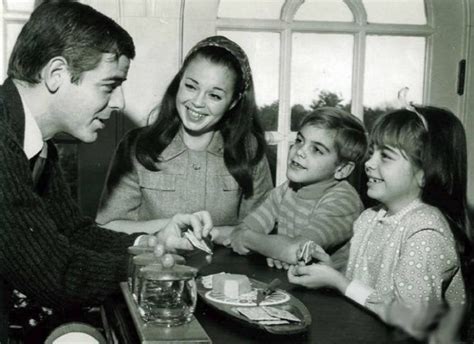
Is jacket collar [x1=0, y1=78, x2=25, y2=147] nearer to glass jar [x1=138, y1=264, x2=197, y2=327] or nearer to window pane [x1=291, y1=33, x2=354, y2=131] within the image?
glass jar [x1=138, y1=264, x2=197, y2=327]

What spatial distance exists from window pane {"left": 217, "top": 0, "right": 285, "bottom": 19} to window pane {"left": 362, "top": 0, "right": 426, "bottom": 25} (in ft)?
0.99

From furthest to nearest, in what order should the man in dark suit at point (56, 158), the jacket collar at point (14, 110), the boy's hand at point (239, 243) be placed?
1. the boy's hand at point (239, 243)
2. the jacket collar at point (14, 110)
3. the man in dark suit at point (56, 158)

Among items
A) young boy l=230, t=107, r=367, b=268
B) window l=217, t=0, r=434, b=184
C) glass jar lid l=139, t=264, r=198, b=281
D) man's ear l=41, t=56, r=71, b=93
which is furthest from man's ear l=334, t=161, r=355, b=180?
glass jar lid l=139, t=264, r=198, b=281

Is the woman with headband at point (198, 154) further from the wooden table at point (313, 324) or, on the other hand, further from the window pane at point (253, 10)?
the wooden table at point (313, 324)

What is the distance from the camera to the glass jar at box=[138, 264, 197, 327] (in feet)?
2.44

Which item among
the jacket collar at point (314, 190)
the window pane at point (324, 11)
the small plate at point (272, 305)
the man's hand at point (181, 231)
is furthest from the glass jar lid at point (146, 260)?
the window pane at point (324, 11)

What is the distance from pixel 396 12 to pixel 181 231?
1.25 m

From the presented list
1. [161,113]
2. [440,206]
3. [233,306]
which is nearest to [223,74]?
[161,113]

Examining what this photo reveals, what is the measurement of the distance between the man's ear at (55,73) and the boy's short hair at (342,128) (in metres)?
0.66

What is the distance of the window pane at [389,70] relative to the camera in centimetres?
193

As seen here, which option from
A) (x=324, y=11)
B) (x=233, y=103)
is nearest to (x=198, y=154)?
(x=233, y=103)

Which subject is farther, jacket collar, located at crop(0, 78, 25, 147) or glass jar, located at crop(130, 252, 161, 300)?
jacket collar, located at crop(0, 78, 25, 147)

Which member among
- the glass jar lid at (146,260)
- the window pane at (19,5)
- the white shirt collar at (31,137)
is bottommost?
the glass jar lid at (146,260)

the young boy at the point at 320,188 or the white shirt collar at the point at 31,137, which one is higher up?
the white shirt collar at the point at 31,137
